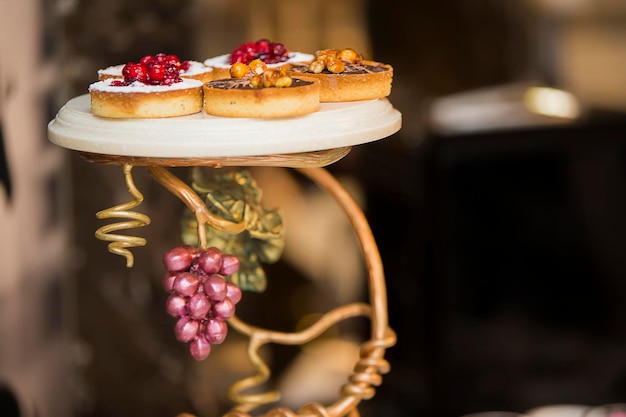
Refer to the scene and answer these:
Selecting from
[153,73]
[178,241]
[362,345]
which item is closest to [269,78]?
[153,73]

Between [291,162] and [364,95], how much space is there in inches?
5.4

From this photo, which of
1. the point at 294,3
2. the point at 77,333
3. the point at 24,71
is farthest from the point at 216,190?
the point at 294,3

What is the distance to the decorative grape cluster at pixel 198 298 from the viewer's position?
2.72 ft

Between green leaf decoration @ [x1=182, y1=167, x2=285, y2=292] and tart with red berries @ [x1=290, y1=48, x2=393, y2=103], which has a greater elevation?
tart with red berries @ [x1=290, y1=48, x2=393, y2=103]

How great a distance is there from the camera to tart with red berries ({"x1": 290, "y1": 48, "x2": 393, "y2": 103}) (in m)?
0.94

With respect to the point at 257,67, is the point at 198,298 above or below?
below

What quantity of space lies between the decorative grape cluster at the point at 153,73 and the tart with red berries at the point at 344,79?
0.42ft

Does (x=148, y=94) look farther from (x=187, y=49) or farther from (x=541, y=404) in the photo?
(x=541, y=404)

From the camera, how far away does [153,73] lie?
0.88 meters

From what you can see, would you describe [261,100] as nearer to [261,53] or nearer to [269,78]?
[269,78]

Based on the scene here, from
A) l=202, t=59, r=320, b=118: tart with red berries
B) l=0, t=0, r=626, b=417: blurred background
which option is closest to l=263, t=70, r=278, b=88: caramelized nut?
l=202, t=59, r=320, b=118: tart with red berries

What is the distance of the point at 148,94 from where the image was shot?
84 cm

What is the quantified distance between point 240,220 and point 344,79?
0.63ft

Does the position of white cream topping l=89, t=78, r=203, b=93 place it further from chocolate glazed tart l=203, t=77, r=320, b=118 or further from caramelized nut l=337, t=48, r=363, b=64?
caramelized nut l=337, t=48, r=363, b=64
